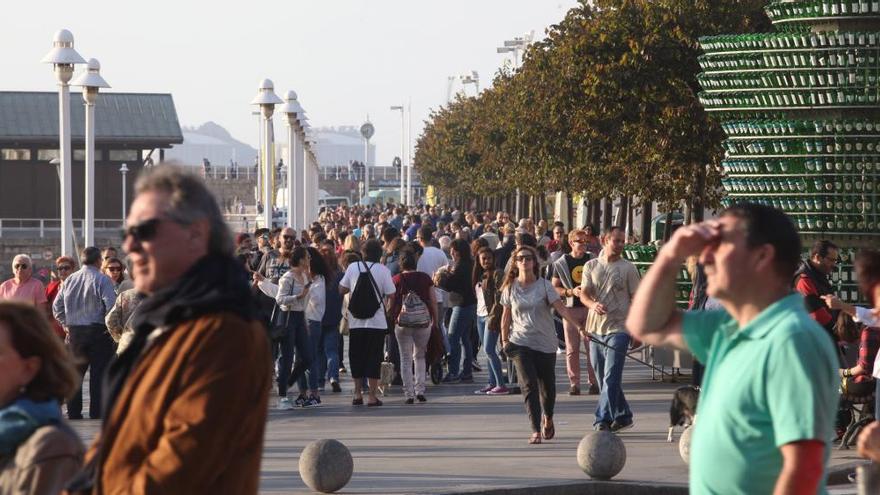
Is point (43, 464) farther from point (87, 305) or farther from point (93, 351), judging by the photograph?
point (93, 351)

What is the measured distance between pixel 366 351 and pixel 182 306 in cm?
1345

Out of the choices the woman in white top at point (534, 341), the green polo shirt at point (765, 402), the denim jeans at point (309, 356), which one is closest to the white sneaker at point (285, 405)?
the denim jeans at point (309, 356)

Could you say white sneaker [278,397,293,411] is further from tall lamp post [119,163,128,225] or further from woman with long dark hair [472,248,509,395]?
tall lamp post [119,163,128,225]

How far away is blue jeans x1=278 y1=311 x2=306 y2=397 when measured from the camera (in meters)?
17.6

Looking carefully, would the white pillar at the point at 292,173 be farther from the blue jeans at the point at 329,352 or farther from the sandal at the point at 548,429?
the sandal at the point at 548,429

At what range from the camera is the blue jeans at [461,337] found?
2039 centimetres

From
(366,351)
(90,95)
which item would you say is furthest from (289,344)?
(90,95)

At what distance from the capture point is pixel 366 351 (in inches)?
690

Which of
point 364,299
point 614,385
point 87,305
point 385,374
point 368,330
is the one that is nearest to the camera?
point 614,385

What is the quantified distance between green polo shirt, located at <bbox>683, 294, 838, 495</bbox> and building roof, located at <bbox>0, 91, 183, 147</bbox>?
223 feet

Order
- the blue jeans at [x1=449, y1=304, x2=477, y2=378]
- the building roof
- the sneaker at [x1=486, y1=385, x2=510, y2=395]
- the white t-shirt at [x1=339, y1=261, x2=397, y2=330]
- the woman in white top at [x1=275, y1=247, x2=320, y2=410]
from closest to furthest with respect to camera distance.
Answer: the white t-shirt at [x1=339, y1=261, x2=397, y2=330]
the woman in white top at [x1=275, y1=247, x2=320, y2=410]
the sneaker at [x1=486, y1=385, x2=510, y2=395]
the blue jeans at [x1=449, y1=304, x2=477, y2=378]
the building roof

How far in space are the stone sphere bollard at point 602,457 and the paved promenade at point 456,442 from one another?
6.7 inches

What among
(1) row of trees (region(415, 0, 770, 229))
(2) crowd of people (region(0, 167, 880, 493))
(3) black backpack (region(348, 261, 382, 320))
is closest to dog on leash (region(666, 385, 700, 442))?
(3) black backpack (region(348, 261, 382, 320))

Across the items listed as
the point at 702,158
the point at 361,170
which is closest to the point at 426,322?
the point at 702,158
